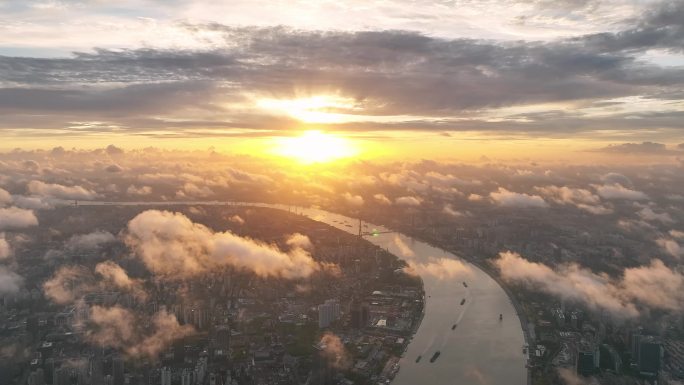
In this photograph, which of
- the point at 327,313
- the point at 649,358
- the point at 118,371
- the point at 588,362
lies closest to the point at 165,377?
the point at 118,371

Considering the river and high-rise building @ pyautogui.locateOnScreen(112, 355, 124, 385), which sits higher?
high-rise building @ pyautogui.locateOnScreen(112, 355, 124, 385)

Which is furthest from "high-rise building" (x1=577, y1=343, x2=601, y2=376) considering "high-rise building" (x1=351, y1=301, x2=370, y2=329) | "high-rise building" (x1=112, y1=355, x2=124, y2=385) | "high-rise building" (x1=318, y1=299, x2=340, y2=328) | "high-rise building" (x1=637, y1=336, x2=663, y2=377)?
"high-rise building" (x1=112, y1=355, x2=124, y2=385)

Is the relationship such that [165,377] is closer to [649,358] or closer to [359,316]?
[359,316]

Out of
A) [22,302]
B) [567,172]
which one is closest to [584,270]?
[22,302]

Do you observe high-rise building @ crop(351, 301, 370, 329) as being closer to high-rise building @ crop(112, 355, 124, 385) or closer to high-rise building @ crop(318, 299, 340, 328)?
Result: high-rise building @ crop(318, 299, 340, 328)

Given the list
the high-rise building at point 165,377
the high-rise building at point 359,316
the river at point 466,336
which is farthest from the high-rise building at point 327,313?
the high-rise building at point 165,377

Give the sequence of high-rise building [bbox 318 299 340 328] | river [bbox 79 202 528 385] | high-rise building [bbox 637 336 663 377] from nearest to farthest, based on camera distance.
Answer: high-rise building [bbox 637 336 663 377], river [bbox 79 202 528 385], high-rise building [bbox 318 299 340 328]

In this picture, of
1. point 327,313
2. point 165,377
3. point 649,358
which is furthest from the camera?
point 327,313

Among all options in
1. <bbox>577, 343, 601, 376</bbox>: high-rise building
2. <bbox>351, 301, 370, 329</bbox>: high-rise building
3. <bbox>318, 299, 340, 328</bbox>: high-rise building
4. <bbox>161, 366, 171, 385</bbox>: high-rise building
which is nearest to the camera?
<bbox>161, 366, 171, 385</bbox>: high-rise building

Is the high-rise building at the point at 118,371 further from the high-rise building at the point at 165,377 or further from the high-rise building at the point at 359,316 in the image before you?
the high-rise building at the point at 359,316

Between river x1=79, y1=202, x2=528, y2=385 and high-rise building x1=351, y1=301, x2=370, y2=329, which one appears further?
high-rise building x1=351, y1=301, x2=370, y2=329
